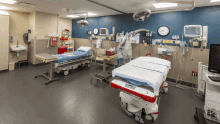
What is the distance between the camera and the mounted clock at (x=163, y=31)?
13.8 feet

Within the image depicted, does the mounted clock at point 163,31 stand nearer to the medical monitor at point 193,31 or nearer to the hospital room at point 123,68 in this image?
the hospital room at point 123,68

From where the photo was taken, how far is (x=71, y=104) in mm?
2732

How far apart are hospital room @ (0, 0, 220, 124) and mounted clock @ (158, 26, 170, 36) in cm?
3

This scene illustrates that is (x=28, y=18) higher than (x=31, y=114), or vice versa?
(x=28, y=18)

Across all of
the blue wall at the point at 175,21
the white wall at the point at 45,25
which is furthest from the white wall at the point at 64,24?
the blue wall at the point at 175,21

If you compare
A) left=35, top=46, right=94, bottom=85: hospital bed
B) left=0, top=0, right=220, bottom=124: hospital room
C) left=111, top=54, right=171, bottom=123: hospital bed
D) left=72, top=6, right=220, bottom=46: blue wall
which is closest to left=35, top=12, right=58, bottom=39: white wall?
left=0, top=0, right=220, bottom=124: hospital room

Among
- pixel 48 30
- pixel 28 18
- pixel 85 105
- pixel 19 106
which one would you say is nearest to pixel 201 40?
pixel 85 105

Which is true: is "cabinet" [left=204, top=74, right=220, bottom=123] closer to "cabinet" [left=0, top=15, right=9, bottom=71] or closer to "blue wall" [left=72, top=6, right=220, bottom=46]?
"blue wall" [left=72, top=6, right=220, bottom=46]

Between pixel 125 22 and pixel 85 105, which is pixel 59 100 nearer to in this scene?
pixel 85 105

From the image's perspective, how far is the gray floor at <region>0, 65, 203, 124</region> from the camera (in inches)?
88.4

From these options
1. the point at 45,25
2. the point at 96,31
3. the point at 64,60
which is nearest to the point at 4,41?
the point at 45,25

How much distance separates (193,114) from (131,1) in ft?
10.5

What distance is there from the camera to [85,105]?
271cm

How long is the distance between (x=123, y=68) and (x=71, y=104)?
149 cm
